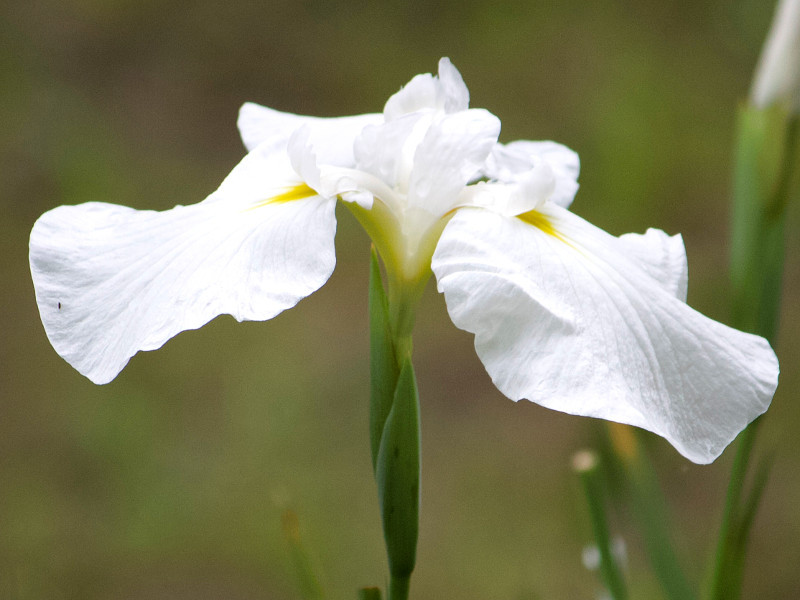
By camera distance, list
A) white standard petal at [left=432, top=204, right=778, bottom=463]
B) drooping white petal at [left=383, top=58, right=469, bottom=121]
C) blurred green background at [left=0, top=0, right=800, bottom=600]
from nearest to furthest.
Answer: white standard petal at [left=432, top=204, right=778, bottom=463] < drooping white petal at [left=383, top=58, right=469, bottom=121] < blurred green background at [left=0, top=0, right=800, bottom=600]

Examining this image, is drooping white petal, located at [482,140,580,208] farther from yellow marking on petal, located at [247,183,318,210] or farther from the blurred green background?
the blurred green background

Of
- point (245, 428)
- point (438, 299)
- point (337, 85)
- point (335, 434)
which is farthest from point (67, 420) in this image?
point (337, 85)

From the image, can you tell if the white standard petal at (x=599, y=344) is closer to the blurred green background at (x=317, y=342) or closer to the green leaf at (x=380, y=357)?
the green leaf at (x=380, y=357)

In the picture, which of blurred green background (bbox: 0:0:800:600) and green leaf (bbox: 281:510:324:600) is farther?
blurred green background (bbox: 0:0:800:600)

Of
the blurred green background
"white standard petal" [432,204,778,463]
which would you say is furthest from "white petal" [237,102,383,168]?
the blurred green background

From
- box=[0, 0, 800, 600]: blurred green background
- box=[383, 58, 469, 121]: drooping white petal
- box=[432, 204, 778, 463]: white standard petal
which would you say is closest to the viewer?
box=[432, 204, 778, 463]: white standard petal

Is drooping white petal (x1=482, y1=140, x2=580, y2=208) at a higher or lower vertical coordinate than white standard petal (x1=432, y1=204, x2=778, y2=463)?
higher

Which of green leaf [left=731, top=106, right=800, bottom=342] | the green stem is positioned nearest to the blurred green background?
green leaf [left=731, top=106, right=800, bottom=342]

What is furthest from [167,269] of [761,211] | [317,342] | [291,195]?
[317,342]
